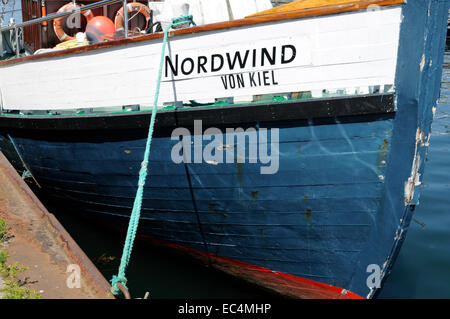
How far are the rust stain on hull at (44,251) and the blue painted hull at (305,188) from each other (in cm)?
74

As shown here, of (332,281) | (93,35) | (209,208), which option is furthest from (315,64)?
(93,35)

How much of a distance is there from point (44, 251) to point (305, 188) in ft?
7.23

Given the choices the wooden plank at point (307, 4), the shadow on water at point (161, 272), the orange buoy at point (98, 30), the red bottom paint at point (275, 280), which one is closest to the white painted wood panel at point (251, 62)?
the wooden plank at point (307, 4)

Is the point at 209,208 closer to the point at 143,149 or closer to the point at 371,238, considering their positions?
the point at 143,149

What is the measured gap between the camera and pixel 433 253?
17.9 ft

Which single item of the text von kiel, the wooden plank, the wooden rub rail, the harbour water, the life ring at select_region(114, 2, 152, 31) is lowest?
the harbour water

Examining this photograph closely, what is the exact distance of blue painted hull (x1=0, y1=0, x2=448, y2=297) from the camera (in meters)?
3.42

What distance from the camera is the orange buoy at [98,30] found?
511cm

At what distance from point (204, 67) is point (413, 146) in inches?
70.1

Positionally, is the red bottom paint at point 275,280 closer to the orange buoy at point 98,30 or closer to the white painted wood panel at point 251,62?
the white painted wood panel at point 251,62

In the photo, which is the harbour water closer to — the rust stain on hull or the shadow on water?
the shadow on water

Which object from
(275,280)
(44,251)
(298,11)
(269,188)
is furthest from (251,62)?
(44,251)

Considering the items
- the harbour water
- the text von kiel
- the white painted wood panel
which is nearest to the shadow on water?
the harbour water
